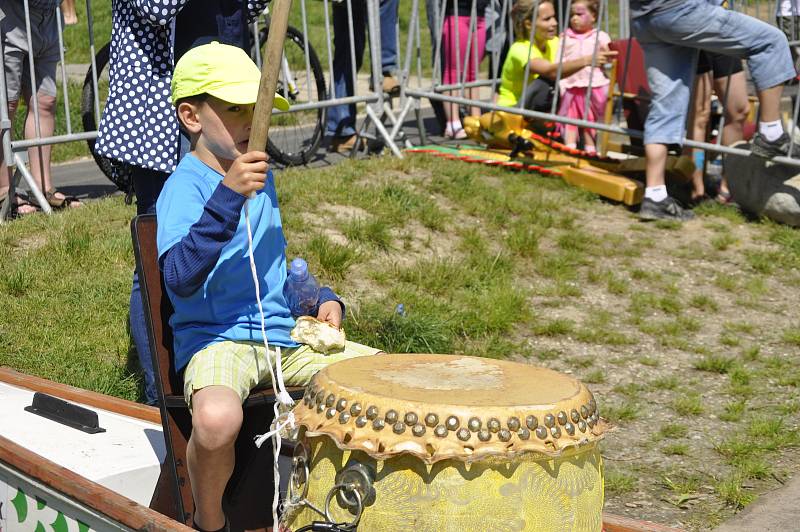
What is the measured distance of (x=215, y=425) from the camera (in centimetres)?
279

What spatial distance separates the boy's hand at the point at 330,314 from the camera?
3.35 meters

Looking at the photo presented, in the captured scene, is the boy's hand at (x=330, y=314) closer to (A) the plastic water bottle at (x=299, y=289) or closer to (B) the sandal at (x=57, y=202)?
(A) the plastic water bottle at (x=299, y=289)

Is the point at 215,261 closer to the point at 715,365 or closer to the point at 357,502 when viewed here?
the point at 357,502

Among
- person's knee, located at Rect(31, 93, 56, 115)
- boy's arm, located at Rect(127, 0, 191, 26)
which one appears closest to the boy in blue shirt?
boy's arm, located at Rect(127, 0, 191, 26)

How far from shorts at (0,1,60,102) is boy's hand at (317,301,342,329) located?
366 centimetres

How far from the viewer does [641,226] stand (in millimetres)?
6992

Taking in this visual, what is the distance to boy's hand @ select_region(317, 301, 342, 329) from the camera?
3.35 m

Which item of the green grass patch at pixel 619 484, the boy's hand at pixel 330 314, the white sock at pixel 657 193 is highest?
the boy's hand at pixel 330 314

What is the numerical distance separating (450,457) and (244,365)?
91 centimetres

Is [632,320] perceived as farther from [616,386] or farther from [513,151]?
[513,151]

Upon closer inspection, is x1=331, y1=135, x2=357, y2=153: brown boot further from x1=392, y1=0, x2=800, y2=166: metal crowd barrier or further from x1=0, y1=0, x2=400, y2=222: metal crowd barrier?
x1=392, y1=0, x2=800, y2=166: metal crowd barrier

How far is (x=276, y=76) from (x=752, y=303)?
13.4ft

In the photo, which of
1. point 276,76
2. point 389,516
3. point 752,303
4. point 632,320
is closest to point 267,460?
point 389,516

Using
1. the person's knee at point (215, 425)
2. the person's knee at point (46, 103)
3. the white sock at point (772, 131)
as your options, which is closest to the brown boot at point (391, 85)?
the person's knee at point (46, 103)
